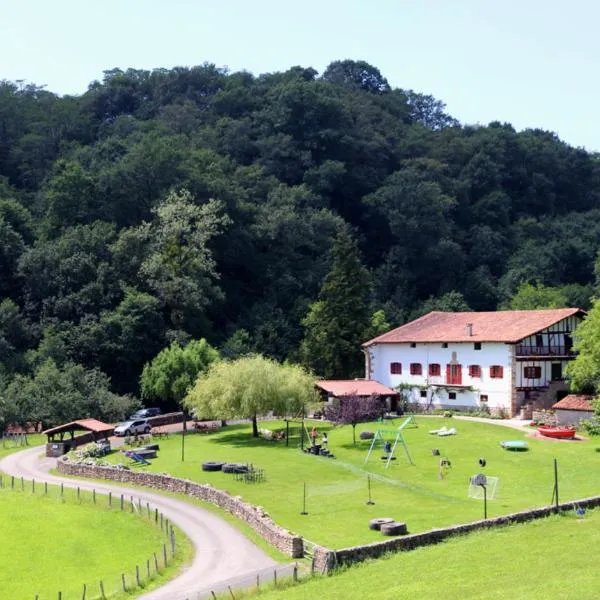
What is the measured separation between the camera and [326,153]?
124000 mm

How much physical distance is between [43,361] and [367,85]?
106987mm

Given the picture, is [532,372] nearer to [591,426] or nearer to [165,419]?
[591,426]

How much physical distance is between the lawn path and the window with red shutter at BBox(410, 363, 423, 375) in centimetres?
3046

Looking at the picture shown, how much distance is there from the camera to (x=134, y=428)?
68.2 metres

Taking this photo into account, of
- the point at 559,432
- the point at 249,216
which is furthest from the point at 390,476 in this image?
the point at 249,216

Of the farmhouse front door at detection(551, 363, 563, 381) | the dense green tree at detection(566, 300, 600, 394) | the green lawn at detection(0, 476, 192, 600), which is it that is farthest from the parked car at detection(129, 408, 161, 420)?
the dense green tree at detection(566, 300, 600, 394)

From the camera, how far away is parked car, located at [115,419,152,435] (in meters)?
67.8

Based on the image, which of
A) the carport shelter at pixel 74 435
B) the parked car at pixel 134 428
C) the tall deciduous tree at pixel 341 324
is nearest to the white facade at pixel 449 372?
the tall deciduous tree at pixel 341 324

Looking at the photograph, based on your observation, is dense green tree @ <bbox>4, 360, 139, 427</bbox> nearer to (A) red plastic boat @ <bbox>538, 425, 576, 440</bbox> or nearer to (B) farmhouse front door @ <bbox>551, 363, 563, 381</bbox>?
(B) farmhouse front door @ <bbox>551, 363, 563, 381</bbox>

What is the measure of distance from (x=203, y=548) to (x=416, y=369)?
39904 mm

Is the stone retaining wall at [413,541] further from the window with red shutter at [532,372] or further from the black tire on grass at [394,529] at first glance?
the window with red shutter at [532,372]

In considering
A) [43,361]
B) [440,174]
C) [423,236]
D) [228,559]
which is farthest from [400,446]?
[440,174]

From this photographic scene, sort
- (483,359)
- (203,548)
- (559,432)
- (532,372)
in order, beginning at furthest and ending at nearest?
(483,359) < (532,372) < (559,432) < (203,548)

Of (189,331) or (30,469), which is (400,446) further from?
(189,331)
